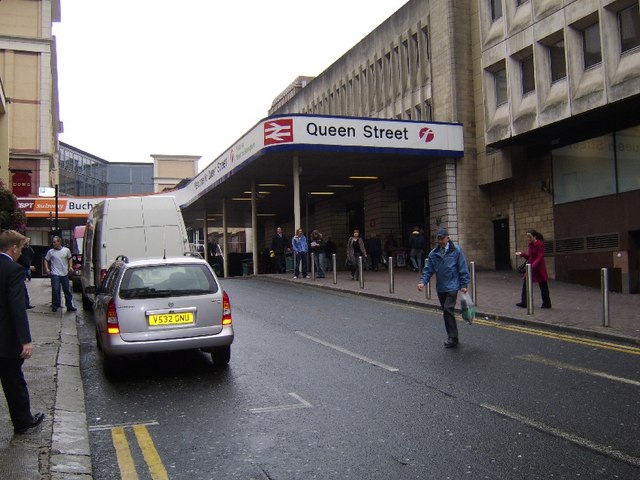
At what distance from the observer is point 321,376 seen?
23.7 feet

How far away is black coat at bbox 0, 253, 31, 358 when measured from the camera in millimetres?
4883

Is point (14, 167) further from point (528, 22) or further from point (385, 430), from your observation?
point (385, 430)

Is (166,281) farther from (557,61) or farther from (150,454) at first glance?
(557,61)

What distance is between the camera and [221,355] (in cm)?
796

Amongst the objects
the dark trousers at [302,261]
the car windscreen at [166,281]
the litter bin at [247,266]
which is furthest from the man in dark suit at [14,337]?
the litter bin at [247,266]

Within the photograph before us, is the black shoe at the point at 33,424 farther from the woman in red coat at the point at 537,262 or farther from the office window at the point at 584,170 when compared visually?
the office window at the point at 584,170

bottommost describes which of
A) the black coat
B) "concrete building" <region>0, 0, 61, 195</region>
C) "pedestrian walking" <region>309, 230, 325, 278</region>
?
the black coat

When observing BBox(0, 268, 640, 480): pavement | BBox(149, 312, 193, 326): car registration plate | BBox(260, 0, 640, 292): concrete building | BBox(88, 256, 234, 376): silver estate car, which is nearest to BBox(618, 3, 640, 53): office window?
BBox(260, 0, 640, 292): concrete building

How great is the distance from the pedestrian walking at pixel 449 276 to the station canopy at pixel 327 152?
12.4 metres

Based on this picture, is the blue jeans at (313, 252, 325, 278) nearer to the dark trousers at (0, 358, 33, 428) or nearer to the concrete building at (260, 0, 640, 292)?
the concrete building at (260, 0, 640, 292)

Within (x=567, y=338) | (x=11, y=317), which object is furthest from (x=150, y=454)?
(x=567, y=338)

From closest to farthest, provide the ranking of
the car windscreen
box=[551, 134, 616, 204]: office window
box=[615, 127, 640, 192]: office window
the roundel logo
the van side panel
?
A: the car windscreen, the van side panel, box=[615, 127, 640, 192]: office window, box=[551, 134, 616, 204]: office window, the roundel logo

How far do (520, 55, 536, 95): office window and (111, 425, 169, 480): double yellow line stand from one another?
59.6 feet

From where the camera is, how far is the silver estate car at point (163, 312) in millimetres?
7363
